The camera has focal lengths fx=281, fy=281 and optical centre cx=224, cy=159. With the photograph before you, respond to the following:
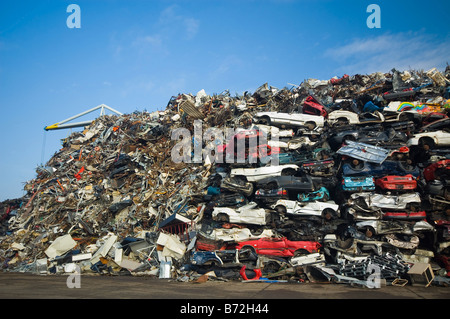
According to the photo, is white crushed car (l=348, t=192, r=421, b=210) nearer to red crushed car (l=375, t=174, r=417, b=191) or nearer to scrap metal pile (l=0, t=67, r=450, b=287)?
scrap metal pile (l=0, t=67, r=450, b=287)

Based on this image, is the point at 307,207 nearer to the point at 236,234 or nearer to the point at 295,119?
the point at 236,234

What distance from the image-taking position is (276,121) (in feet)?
43.1

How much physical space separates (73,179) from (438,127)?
1889 cm

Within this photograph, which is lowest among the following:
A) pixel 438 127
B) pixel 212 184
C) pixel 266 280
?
pixel 266 280

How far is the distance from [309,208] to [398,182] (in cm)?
293

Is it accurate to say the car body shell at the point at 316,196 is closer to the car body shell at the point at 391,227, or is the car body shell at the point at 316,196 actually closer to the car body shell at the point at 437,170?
the car body shell at the point at 391,227

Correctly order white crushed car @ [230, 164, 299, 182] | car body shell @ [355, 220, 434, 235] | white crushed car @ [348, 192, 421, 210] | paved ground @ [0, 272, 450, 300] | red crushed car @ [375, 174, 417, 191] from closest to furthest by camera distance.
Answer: paved ground @ [0, 272, 450, 300] → car body shell @ [355, 220, 434, 235] → white crushed car @ [348, 192, 421, 210] → red crushed car @ [375, 174, 417, 191] → white crushed car @ [230, 164, 299, 182]

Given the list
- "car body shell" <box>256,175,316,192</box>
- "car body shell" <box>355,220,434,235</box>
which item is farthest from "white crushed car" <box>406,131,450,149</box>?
"car body shell" <box>256,175,316,192</box>

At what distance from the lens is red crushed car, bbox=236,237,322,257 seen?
8.98m

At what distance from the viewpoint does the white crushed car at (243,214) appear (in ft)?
32.6

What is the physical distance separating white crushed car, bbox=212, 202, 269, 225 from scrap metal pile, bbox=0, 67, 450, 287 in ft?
0.16
